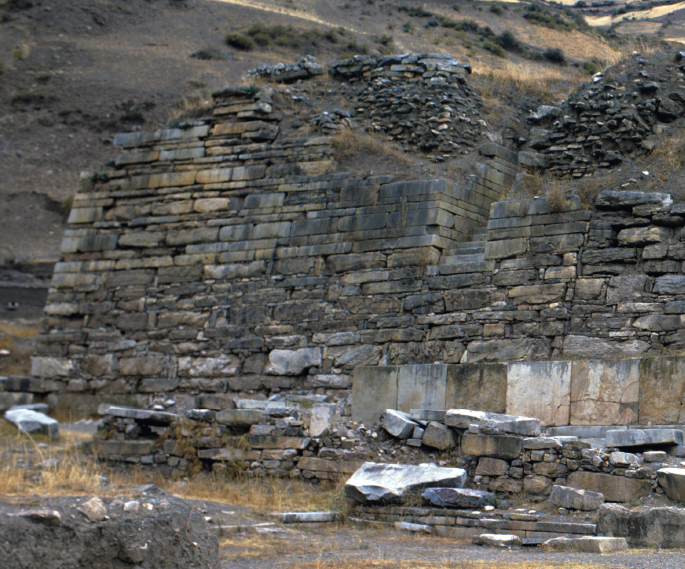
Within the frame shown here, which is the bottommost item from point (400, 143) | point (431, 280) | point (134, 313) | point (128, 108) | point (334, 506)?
point (334, 506)

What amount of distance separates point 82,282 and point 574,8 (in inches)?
1721

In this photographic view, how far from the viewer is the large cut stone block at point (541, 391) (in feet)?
28.6

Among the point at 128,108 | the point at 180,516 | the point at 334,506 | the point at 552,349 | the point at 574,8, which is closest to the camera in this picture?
the point at 180,516

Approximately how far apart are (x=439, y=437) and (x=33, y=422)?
21.0ft

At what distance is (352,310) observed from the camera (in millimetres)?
11430

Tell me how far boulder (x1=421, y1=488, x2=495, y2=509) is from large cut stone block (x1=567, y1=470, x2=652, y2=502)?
80cm

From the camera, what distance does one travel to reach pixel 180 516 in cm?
388

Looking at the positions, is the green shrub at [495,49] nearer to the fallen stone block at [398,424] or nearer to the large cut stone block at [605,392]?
the large cut stone block at [605,392]

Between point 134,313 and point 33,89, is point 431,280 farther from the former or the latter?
point 33,89

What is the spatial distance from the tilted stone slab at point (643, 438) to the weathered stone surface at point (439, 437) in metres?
1.47

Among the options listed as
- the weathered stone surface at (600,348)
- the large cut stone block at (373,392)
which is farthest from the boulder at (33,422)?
the weathered stone surface at (600,348)

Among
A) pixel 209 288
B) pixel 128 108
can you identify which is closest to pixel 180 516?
pixel 209 288

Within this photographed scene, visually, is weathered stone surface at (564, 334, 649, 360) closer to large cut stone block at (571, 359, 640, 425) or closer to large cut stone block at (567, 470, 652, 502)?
large cut stone block at (571, 359, 640, 425)

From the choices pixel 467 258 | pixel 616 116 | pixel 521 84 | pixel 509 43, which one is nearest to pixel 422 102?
pixel 521 84
